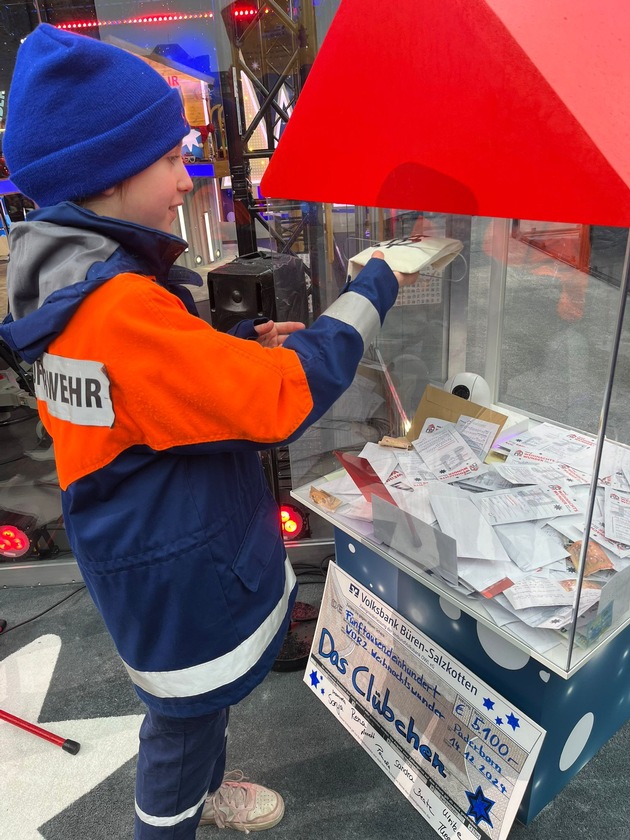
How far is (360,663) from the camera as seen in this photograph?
1626 millimetres

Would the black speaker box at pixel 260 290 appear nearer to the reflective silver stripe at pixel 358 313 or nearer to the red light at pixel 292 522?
the reflective silver stripe at pixel 358 313

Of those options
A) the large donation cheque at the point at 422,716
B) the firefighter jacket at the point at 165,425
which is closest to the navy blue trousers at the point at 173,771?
the firefighter jacket at the point at 165,425

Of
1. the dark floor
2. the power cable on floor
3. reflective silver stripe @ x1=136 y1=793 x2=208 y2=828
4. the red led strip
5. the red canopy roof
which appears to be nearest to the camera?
the red canopy roof

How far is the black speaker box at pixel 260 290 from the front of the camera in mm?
1535

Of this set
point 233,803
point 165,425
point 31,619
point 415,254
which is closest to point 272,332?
point 415,254

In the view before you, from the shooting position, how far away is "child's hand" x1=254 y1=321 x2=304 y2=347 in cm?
131

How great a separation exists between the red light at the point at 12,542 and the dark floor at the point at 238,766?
49 centimetres

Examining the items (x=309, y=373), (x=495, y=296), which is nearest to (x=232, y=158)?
(x=495, y=296)

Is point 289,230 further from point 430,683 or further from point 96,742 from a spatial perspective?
point 96,742

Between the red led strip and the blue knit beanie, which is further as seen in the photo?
the red led strip

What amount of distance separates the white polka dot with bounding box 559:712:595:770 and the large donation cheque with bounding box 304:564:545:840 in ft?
0.75

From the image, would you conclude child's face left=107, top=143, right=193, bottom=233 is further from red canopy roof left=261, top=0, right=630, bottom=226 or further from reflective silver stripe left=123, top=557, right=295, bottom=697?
reflective silver stripe left=123, top=557, right=295, bottom=697

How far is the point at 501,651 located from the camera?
1278 mm

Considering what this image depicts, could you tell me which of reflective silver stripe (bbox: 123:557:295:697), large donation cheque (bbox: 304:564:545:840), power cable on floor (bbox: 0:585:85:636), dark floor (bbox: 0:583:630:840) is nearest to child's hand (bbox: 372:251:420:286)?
reflective silver stripe (bbox: 123:557:295:697)
